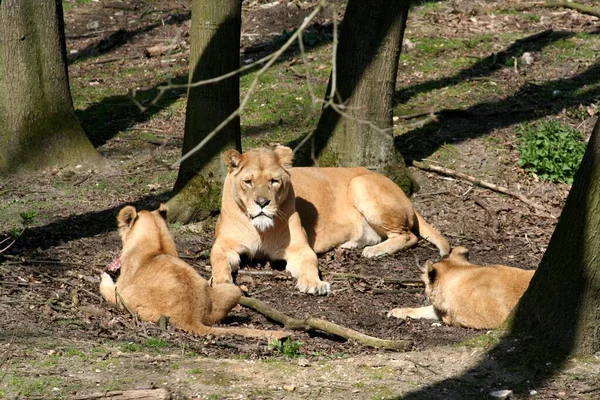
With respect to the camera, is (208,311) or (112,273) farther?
(112,273)

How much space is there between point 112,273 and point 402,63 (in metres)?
8.64

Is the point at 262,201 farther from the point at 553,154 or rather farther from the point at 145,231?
the point at 553,154

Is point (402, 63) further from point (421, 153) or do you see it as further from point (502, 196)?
point (502, 196)

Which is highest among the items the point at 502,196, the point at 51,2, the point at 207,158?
the point at 51,2

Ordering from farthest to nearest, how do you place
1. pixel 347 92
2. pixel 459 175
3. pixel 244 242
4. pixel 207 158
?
pixel 459 175, pixel 347 92, pixel 207 158, pixel 244 242

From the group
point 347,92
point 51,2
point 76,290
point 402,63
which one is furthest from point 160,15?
point 76,290

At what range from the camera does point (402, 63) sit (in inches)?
632

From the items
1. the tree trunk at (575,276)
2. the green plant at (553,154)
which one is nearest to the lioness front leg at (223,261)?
the tree trunk at (575,276)

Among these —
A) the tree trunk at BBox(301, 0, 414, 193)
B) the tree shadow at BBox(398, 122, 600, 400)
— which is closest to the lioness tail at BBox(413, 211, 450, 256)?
the tree trunk at BBox(301, 0, 414, 193)

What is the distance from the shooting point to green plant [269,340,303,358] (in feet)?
22.3

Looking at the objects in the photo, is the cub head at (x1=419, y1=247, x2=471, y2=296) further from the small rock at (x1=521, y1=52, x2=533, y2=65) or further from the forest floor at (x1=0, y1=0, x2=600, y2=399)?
the small rock at (x1=521, y1=52, x2=533, y2=65)

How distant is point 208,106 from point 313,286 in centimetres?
248

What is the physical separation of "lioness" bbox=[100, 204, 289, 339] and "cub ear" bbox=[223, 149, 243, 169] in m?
1.38

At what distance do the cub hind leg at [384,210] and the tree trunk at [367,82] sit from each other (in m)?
0.62
